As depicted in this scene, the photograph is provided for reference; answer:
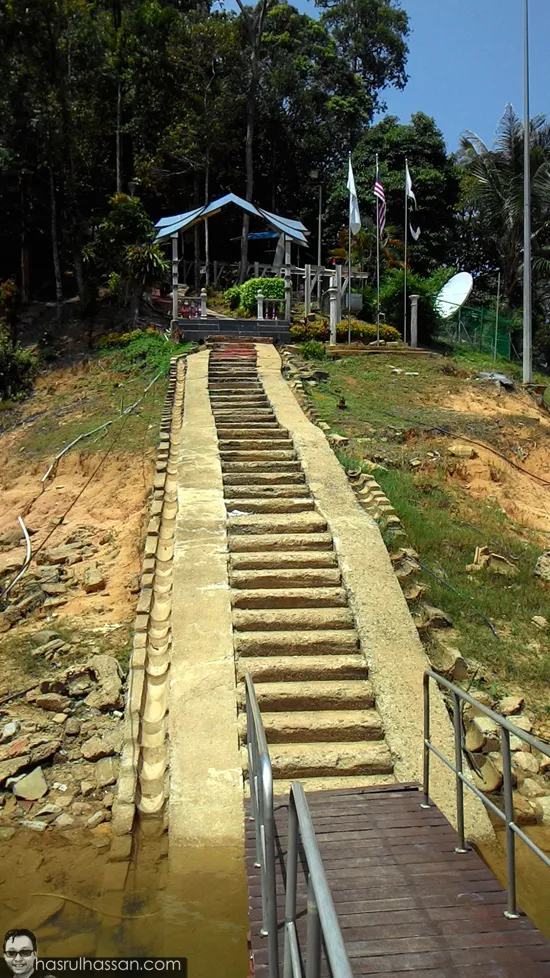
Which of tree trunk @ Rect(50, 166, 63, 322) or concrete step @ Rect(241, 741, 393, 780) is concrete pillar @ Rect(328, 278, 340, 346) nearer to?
tree trunk @ Rect(50, 166, 63, 322)

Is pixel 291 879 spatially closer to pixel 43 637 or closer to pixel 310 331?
pixel 43 637

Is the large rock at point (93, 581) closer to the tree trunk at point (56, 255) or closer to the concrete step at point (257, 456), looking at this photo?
the concrete step at point (257, 456)

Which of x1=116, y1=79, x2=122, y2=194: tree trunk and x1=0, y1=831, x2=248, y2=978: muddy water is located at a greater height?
x1=116, y1=79, x2=122, y2=194: tree trunk

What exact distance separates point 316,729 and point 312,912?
3327 mm

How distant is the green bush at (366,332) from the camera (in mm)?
18984

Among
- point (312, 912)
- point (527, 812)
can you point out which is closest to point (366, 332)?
point (527, 812)

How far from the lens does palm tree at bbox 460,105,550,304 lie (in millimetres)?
24359

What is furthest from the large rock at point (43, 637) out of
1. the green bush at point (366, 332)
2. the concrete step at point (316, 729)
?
the green bush at point (366, 332)

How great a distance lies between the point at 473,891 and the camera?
331cm

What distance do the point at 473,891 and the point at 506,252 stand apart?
25490 millimetres

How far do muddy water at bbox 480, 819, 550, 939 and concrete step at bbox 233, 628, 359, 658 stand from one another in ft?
5.87

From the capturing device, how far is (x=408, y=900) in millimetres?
3232

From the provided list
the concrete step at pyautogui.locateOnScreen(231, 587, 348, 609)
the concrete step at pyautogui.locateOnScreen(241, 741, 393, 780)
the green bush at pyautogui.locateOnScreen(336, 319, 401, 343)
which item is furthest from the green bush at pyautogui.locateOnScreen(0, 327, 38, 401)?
the concrete step at pyautogui.locateOnScreen(241, 741, 393, 780)

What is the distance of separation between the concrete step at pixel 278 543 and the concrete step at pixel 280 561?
0.17 meters
